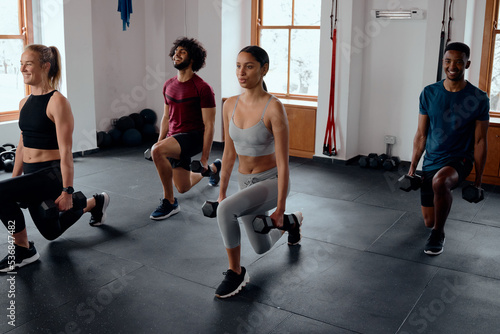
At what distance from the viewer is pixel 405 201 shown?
15.6 ft

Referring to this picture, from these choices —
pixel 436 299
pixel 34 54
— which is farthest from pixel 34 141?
pixel 436 299

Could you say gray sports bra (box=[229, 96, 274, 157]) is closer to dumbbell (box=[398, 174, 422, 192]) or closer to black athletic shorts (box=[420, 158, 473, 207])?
dumbbell (box=[398, 174, 422, 192])

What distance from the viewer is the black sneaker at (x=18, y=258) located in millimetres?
3184

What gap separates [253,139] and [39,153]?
1.27 meters

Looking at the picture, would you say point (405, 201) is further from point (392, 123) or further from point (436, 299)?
point (436, 299)

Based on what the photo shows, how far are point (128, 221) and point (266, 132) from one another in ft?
5.79

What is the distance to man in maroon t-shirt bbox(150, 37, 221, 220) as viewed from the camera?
13.4 feet

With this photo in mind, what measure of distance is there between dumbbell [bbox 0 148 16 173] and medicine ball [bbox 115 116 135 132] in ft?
5.12

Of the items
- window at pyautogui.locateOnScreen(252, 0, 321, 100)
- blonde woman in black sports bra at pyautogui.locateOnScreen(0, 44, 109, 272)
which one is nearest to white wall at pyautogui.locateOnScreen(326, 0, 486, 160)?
window at pyautogui.locateOnScreen(252, 0, 321, 100)

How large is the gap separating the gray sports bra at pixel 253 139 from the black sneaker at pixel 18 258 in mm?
1438

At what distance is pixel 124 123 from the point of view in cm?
695

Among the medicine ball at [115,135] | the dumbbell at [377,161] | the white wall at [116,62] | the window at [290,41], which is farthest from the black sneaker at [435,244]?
→ the white wall at [116,62]

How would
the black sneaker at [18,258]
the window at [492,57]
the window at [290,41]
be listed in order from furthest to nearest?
the window at [290,41] → the window at [492,57] → the black sneaker at [18,258]

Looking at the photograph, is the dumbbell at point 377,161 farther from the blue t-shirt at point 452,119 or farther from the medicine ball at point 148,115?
the medicine ball at point 148,115
